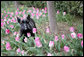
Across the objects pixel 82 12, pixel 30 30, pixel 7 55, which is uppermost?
pixel 82 12

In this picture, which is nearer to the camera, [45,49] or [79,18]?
[45,49]

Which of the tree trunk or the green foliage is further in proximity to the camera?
the green foliage

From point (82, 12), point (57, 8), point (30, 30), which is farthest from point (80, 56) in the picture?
point (57, 8)

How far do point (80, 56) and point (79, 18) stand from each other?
3.60m

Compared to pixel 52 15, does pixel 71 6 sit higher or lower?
higher

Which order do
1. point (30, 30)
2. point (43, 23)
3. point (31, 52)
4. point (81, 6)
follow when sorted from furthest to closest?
point (43, 23)
point (81, 6)
point (30, 30)
point (31, 52)

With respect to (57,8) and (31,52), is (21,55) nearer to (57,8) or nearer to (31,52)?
(31,52)

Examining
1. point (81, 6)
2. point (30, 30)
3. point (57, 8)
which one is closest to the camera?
point (30, 30)

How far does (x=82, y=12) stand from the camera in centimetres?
485

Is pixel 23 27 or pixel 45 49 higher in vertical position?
pixel 23 27

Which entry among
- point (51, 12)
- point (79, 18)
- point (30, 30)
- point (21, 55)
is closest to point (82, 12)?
point (79, 18)

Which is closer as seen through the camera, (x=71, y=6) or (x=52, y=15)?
(x=52, y=15)

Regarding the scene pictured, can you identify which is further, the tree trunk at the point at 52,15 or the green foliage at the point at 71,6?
the green foliage at the point at 71,6

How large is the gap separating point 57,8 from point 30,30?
3.39 meters
